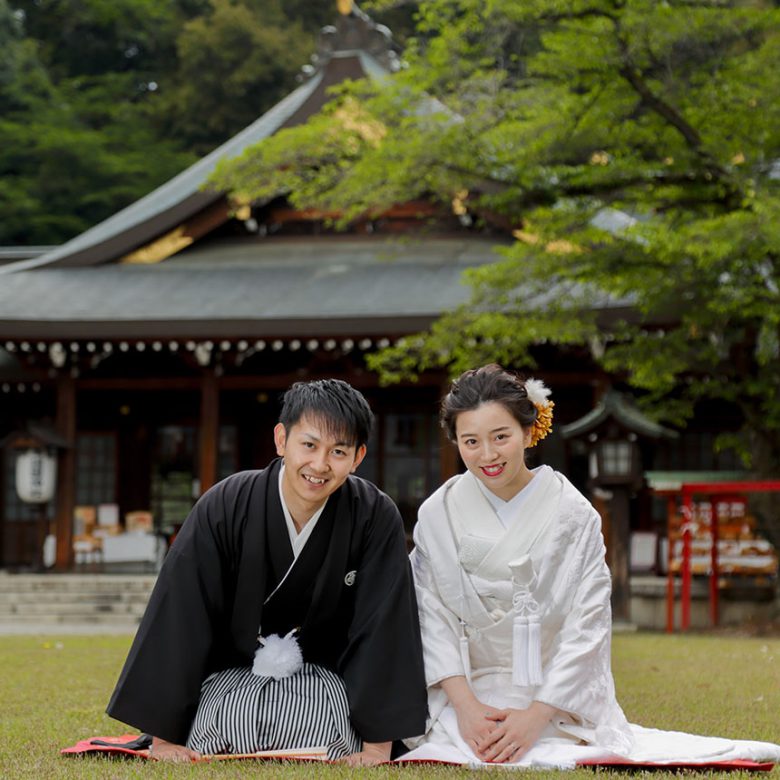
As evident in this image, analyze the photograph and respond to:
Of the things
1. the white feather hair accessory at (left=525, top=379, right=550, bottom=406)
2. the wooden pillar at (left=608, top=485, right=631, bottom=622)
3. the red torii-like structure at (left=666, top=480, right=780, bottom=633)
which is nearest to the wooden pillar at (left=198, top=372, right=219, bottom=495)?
the wooden pillar at (left=608, top=485, right=631, bottom=622)

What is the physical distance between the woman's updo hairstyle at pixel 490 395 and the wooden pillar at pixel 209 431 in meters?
11.1

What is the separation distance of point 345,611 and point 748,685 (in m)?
3.55

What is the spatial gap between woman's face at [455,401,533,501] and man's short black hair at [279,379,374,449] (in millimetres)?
334

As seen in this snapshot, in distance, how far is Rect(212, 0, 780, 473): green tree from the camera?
11.2m

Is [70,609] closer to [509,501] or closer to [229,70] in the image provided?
[509,501]

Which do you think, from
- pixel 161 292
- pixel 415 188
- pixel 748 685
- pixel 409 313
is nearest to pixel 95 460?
pixel 161 292

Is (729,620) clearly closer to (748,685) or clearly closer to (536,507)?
(748,685)

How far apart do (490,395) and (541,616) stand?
2.49ft

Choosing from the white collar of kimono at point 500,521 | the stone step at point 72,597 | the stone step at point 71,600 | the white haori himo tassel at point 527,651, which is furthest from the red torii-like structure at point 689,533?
the white haori himo tassel at point 527,651

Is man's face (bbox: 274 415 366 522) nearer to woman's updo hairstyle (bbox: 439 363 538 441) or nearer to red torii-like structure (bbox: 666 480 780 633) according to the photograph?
woman's updo hairstyle (bbox: 439 363 538 441)

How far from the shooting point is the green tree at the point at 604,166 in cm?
1117

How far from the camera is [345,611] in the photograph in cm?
441

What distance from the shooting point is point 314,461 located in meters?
4.20

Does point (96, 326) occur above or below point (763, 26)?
below
